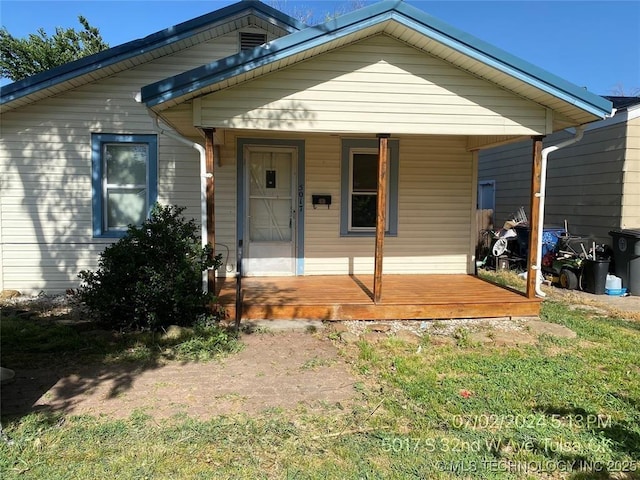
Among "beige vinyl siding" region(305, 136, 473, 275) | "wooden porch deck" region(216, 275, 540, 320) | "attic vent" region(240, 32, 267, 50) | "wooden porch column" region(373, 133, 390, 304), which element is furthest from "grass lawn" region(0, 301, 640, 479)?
"attic vent" region(240, 32, 267, 50)

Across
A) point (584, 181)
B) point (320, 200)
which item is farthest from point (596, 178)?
point (320, 200)

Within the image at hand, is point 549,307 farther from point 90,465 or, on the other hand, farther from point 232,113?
point 90,465

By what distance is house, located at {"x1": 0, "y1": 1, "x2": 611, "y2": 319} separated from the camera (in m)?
5.43

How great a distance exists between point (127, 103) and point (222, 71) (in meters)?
3.01

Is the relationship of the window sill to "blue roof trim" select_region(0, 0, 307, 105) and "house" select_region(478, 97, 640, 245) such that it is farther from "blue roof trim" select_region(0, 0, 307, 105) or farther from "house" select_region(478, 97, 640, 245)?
"house" select_region(478, 97, 640, 245)

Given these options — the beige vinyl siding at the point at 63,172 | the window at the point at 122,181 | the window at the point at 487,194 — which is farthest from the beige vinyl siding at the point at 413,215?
the window at the point at 487,194

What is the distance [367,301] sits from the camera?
5980 mm

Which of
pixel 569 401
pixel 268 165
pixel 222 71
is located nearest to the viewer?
pixel 569 401

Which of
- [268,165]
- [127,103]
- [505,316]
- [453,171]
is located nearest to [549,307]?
[505,316]

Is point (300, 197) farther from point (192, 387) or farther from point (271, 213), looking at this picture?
point (192, 387)

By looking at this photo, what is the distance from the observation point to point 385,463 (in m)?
2.82

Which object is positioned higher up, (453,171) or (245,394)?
(453,171)

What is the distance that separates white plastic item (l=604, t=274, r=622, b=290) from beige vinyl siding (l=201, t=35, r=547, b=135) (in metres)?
4.00

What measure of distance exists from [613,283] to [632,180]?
75.6 inches
